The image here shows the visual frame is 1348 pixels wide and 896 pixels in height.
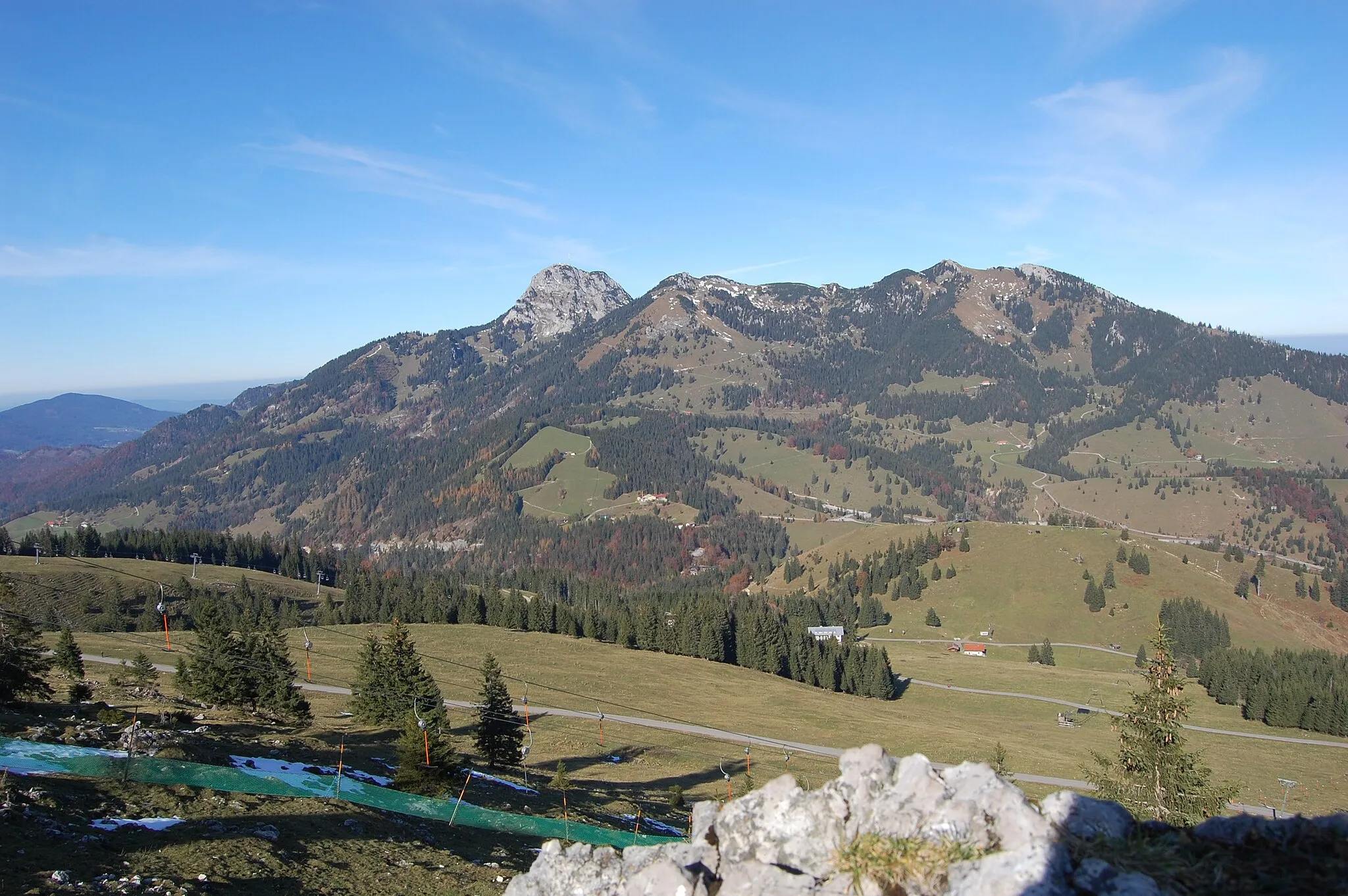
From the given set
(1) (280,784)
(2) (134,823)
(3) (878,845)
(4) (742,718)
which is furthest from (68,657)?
(4) (742,718)

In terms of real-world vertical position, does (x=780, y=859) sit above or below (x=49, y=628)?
above

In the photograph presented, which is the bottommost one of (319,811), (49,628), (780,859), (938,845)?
(49,628)

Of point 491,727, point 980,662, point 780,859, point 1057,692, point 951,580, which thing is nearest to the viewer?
point 780,859

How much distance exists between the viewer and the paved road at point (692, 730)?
63.7 metres

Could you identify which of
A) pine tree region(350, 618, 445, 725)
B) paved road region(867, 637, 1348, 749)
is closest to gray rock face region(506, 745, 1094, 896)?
pine tree region(350, 618, 445, 725)

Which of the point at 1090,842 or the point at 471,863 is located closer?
the point at 1090,842

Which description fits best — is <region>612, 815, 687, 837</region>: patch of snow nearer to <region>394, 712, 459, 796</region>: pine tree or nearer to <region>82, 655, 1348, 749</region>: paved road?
<region>394, 712, 459, 796</region>: pine tree

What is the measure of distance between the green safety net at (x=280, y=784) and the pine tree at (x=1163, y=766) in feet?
63.2

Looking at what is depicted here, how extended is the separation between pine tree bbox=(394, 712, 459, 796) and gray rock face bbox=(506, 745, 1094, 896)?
21.1 meters

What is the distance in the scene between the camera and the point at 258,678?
45.8 m

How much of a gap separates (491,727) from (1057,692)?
102586mm

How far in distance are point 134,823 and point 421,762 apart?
11950 mm

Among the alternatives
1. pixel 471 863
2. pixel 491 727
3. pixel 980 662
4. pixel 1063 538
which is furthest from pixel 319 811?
pixel 1063 538

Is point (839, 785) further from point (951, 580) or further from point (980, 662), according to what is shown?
point (951, 580)
